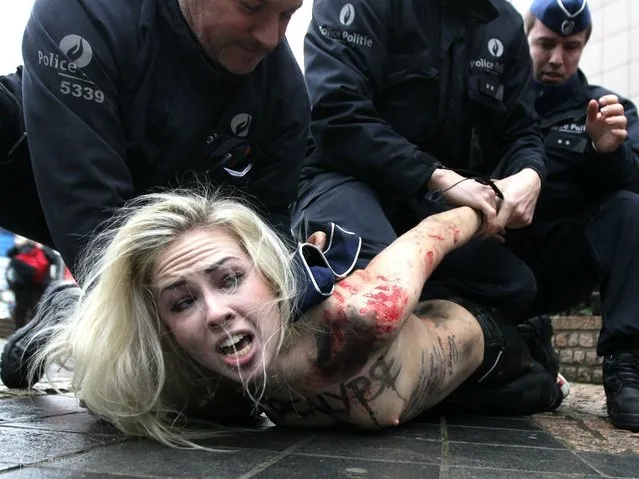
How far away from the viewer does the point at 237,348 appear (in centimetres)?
195

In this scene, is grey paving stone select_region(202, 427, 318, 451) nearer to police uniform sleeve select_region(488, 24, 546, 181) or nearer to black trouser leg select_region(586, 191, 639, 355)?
black trouser leg select_region(586, 191, 639, 355)

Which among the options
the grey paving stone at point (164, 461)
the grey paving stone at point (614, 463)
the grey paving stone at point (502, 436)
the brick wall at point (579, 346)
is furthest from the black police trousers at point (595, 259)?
the brick wall at point (579, 346)

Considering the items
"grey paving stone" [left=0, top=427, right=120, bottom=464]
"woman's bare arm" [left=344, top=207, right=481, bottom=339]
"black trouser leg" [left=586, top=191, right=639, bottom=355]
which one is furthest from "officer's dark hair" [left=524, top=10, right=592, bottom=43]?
"grey paving stone" [left=0, top=427, right=120, bottom=464]

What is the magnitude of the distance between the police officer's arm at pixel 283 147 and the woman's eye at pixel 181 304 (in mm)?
732

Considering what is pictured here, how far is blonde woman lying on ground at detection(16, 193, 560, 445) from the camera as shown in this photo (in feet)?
6.48

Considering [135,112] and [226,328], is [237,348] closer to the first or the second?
[226,328]

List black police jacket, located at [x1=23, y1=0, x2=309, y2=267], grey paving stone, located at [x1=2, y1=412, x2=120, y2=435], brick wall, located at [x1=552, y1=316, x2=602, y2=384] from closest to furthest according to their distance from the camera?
grey paving stone, located at [x1=2, y1=412, x2=120, y2=435] < black police jacket, located at [x1=23, y1=0, x2=309, y2=267] < brick wall, located at [x1=552, y1=316, x2=602, y2=384]

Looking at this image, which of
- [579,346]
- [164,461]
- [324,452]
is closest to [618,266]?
[324,452]

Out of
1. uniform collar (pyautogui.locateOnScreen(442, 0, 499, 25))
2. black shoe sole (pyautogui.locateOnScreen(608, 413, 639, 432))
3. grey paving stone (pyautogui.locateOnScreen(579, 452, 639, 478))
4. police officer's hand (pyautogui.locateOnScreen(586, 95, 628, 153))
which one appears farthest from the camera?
uniform collar (pyautogui.locateOnScreen(442, 0, 499, 25))

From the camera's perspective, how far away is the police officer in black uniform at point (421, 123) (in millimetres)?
2881

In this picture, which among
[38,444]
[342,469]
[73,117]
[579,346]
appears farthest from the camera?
[579,346]

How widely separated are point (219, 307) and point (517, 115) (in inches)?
77.3

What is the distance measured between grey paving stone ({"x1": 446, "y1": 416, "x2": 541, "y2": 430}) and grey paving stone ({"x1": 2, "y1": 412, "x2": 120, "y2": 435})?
1151 millimetres

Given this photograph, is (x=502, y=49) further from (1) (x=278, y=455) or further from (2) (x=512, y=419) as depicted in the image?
(1) (x=278, y=455)
